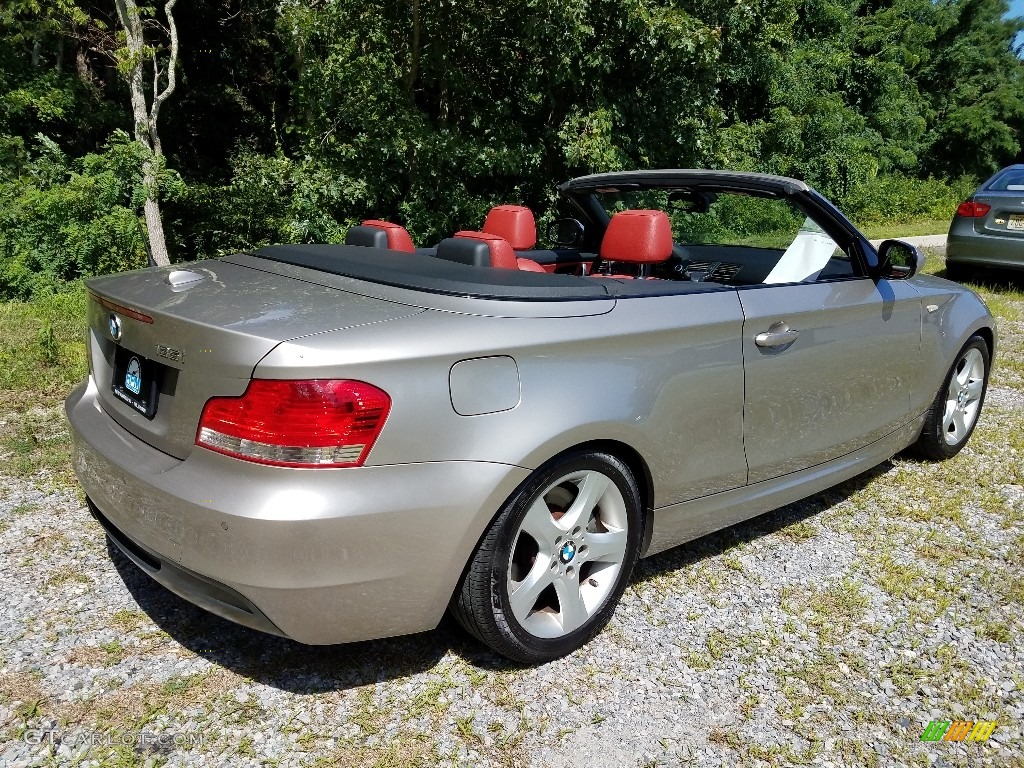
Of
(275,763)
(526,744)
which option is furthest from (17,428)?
(526,744)

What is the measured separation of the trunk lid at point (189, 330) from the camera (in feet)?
7.25

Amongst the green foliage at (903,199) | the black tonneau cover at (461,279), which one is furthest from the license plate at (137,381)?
the green foliage at (903,199)

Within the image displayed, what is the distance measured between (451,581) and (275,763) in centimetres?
66

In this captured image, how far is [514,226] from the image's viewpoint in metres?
4.19

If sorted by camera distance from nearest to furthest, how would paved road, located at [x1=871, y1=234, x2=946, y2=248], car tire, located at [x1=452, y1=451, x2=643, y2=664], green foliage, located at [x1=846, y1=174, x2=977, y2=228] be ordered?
car tire, located at [x1=452, y1=451, x2=643, y2=664]
paved road, located at [x1=871, y1=234, x2=946, y2=248]
green foliage, located at [x1=846, y1=174, x2=977, y2=228]

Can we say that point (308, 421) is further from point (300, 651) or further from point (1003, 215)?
point (1003, 215)

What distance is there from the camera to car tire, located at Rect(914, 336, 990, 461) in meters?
4.38

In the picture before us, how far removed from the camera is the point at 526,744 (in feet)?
7.70

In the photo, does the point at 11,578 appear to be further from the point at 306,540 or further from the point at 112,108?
the point at 112,108

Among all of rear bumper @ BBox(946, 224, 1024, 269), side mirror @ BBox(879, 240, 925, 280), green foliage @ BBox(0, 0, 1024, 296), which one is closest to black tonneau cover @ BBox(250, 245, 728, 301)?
side mirror @ BBox(879, 240, 925, 280)

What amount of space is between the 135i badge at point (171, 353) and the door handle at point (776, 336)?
1967 mm

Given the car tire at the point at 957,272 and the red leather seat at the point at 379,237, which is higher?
the red leather seat at the point at 379,237

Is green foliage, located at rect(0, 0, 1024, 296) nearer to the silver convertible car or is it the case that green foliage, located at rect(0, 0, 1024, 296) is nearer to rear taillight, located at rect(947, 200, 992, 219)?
rear taillight, located at rect(947, 200, 992, 219)

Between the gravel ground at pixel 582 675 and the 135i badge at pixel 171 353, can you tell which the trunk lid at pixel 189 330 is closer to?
the 135i badge at pixel 171 353
